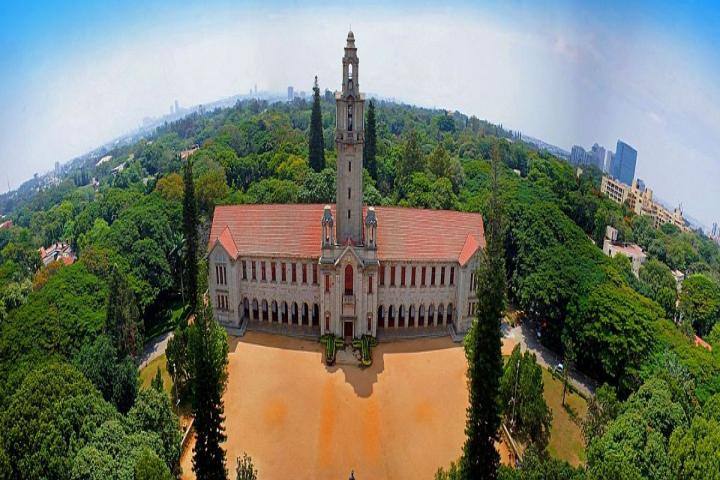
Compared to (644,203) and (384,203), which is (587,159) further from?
(384,203)

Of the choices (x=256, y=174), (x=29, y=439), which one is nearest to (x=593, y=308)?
(x=29, y=439)

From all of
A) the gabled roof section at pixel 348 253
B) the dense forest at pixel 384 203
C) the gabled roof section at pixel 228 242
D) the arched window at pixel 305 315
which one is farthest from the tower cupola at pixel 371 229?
the dense forest at pixel 384 203

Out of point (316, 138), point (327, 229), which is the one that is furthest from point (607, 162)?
point (327, 229)

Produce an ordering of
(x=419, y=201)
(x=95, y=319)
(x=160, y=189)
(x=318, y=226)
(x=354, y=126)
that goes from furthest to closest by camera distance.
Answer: (x=160, y=189) → (x=419, y=201) → (x=318, y=226) → (x=354, y=126) → (x=95, y=319)

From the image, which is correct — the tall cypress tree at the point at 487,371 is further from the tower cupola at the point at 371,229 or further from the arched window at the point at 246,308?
the arched window at the point at 246,308

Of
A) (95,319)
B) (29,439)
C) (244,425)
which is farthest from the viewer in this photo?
(95,319)

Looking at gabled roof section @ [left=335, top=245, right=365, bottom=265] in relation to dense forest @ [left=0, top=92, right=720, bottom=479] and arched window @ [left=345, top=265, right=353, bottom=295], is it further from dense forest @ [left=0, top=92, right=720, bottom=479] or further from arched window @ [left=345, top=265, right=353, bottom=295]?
dense forest @ [left=0, top=92, right=720, bottom=479]

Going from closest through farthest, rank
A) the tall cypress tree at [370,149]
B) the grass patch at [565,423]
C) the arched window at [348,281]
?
1. the grass patch at [565,423]
2. the arched window at [348,281]
3. the tall cypress tree at [370,149]

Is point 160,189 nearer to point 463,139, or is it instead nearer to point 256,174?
point 256,174
